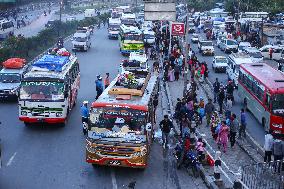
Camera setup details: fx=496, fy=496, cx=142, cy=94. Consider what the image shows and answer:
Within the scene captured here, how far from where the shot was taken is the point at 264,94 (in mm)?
24625

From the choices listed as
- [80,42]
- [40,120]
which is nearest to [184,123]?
[40,120]

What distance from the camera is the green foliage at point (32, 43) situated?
40656 millimetres

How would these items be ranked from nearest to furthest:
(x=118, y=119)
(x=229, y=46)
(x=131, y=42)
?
1. (x=118, y=119)
2. (x=131, y=42)
3. (x=229, y=46)

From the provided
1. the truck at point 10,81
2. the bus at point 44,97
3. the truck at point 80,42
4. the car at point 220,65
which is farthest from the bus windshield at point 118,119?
the truck at point 80,42

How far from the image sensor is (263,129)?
2481 centimetres

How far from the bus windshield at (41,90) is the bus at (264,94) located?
387 inches

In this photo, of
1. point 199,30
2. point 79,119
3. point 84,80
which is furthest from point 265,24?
point 79,119

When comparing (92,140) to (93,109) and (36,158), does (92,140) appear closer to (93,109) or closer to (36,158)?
(93,109)

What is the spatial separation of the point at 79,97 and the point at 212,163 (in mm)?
14070

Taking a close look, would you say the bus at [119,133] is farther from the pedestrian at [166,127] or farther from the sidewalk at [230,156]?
the sidewalk at [230,156]

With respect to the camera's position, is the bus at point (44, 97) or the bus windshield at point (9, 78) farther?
the bus windshield at point (9, 78)

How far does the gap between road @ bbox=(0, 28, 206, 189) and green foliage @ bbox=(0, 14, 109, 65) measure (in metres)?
16.2

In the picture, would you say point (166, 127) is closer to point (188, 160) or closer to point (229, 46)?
point (188, 160)

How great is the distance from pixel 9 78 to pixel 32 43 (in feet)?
60.4
